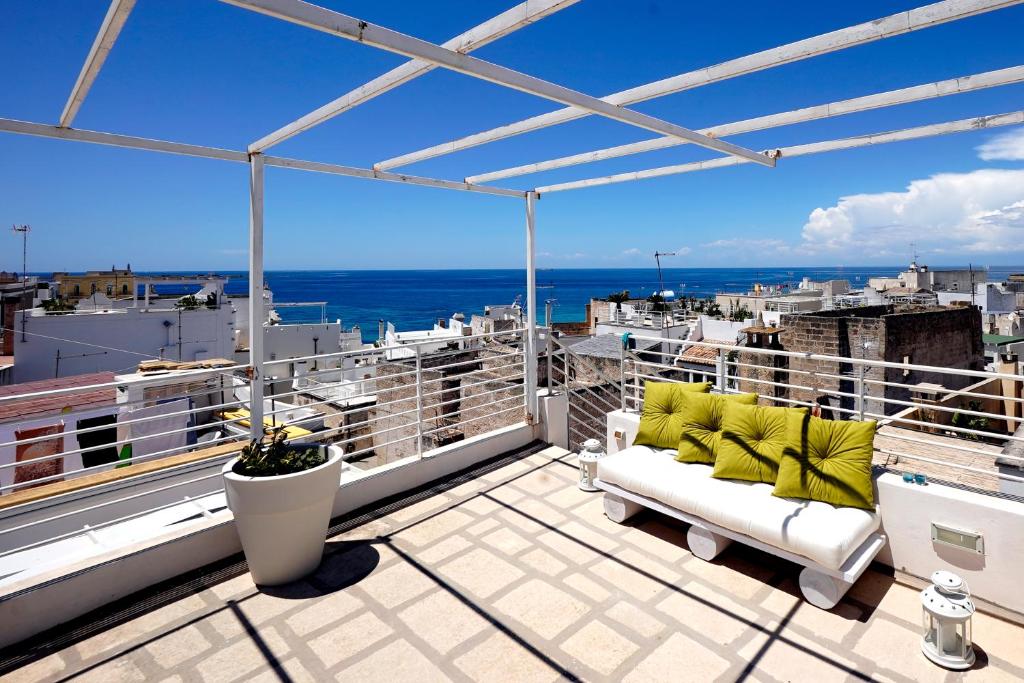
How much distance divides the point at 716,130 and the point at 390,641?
3091mm

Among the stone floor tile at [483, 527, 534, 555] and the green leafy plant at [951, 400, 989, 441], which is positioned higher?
the stone floor tile at [483, 527, 534, 555]

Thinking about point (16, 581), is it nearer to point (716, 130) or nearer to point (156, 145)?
point (156, 145)

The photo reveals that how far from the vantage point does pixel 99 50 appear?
1.68m

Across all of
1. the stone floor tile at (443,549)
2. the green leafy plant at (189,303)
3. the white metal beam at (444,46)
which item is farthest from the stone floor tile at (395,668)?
the green leafy plant at (189,303)

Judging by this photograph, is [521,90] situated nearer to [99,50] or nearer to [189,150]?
[99,50]

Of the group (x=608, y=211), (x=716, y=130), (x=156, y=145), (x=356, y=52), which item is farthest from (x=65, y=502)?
(x=608, y=211)

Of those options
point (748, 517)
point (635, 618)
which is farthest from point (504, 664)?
point (748, 517)

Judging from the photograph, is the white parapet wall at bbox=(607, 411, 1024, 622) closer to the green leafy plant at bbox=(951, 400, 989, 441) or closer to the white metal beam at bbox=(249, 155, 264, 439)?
the white metal beam at bbox=(249, 155, 264, 439)

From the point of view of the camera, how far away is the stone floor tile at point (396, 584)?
2615mm

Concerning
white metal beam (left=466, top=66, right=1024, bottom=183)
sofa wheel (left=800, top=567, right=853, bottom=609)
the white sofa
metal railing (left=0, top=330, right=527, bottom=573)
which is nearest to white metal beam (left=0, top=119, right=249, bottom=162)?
metal railing (left=0, top=330, right=527, bottom=573)

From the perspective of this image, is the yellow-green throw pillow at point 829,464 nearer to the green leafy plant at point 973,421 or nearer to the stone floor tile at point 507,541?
the stone floor tile at point 507,541

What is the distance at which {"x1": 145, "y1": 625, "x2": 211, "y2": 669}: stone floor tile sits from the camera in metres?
2.20

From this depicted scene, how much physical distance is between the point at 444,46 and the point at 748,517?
8.47ft

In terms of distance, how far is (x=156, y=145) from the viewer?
2604 millimetres
